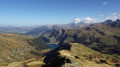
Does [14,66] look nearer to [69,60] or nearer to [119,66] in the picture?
[69,60]

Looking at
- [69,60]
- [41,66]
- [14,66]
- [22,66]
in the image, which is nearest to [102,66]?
[69,60]

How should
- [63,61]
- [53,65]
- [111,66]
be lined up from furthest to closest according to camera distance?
[111,66], [53,65], [63,61]

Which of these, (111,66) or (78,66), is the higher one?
(78,66)

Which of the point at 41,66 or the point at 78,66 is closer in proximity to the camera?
the point at 78,66

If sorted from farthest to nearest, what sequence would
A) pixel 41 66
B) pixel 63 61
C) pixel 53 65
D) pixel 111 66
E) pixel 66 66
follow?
pixel 111 66, pixel 41 66, pixel 53 65, pixel 63 61, pixel 66 66

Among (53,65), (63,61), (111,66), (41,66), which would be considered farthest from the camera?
(111,66)

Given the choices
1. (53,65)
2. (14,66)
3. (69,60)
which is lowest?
(14,66)

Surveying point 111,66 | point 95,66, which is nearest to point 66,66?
point 95,66

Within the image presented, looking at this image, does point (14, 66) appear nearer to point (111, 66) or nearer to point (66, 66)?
point (66, 66)

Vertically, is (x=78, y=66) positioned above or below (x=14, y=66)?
above
